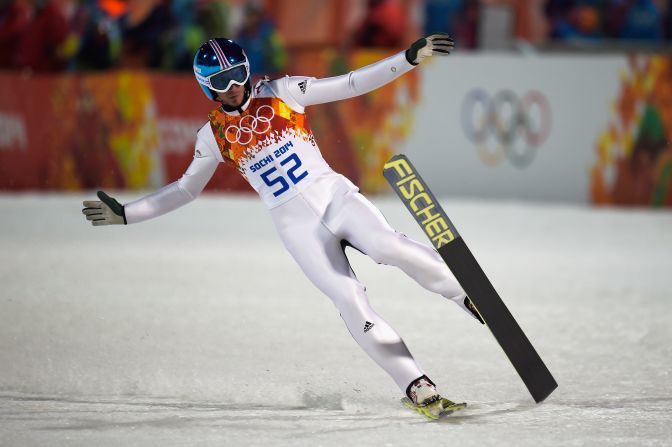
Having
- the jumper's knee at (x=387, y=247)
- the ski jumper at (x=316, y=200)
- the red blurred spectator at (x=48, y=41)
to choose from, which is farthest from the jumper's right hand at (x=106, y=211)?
the red blurred spectator at (x=48, y=41)

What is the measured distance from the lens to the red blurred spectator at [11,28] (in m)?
14.0

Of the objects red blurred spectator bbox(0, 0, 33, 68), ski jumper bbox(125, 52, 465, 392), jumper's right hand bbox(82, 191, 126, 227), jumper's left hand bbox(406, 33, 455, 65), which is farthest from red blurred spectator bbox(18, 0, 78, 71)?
jumper's left hand bbox(406, 33, 455, 65)

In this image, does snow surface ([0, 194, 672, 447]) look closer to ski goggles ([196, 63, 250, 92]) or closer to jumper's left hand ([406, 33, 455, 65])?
ski goggles ([196, 63, 250, 92])

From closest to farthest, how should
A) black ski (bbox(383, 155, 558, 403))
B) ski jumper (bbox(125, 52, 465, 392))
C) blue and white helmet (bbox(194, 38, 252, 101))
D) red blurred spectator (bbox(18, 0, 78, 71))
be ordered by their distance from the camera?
black ski (bbox(383, 155, 558, 403)) < ski jumper (bbox(125, 52, 465, 392)) < blue and white helmet (bbox(194, 38, 252, 101)) < red blurred spectator (bbox(18, 0, 78, 71))

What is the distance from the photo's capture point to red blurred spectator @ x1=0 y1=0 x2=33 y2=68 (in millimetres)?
14031

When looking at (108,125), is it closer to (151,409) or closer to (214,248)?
(214,248)

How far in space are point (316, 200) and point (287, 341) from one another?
1619mm

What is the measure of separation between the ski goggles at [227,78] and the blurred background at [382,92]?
7502 mm

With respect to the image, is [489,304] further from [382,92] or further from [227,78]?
[382,92]

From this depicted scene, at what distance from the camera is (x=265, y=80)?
18.7 ft

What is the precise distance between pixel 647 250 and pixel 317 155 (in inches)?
221

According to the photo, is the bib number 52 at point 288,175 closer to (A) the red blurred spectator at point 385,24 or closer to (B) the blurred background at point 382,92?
(B) the blurred background at point 382,92

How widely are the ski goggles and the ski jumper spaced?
0.16 m

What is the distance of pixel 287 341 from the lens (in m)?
6.88
